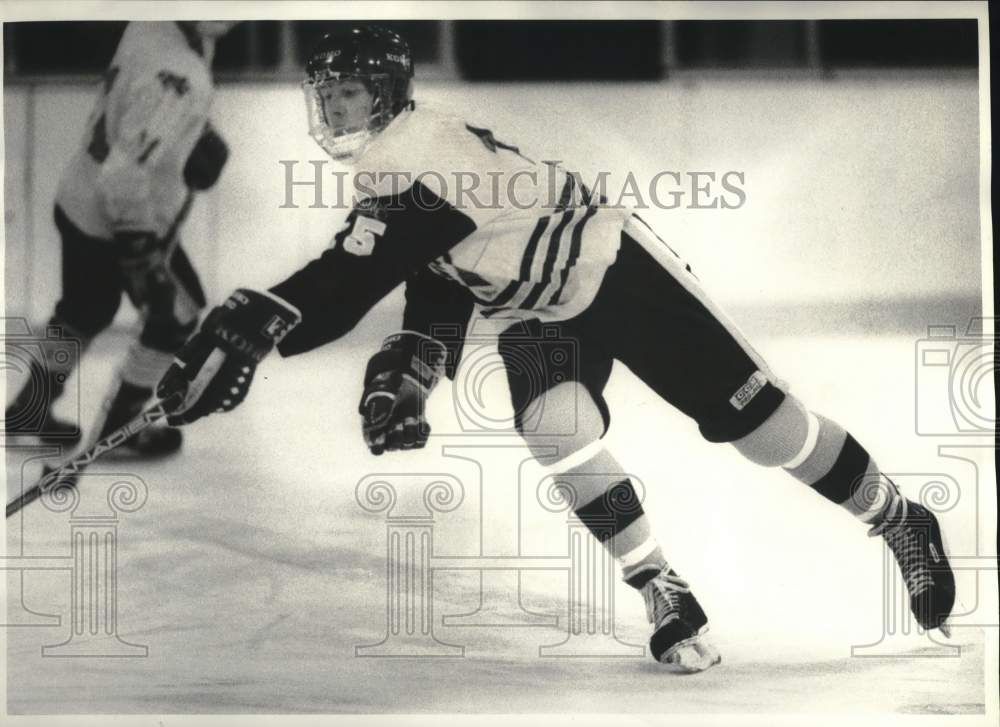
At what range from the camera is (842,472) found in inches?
89.0

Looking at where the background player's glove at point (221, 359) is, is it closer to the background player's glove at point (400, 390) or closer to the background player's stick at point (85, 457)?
the background player's stick at point (85, 457)

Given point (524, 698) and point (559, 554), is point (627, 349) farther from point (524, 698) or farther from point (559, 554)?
point (524, 698)

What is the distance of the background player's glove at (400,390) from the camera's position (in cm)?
222

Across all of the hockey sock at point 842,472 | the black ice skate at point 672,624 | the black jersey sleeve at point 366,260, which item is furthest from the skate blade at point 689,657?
the black jersey sleeve at point 366,260

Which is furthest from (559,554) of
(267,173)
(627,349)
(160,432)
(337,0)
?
(337,0)

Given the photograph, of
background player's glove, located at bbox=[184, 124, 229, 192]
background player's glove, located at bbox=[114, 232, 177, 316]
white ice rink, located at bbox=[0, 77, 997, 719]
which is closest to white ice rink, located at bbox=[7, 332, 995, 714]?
white ice rink, located at bbox=[0, 77, 997, 719]

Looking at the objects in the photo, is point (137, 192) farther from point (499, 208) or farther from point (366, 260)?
point (499, 208)

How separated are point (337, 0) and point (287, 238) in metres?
0.54

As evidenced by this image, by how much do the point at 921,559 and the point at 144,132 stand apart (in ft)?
6.49

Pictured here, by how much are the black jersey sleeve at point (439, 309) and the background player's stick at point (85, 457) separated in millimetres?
549

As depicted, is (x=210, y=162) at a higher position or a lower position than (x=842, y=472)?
higher

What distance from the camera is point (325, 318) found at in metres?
2.23

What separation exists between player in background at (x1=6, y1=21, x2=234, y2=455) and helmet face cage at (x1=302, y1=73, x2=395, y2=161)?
0.23 m

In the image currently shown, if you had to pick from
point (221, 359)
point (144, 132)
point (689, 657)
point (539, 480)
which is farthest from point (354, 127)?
point (689, 657)
